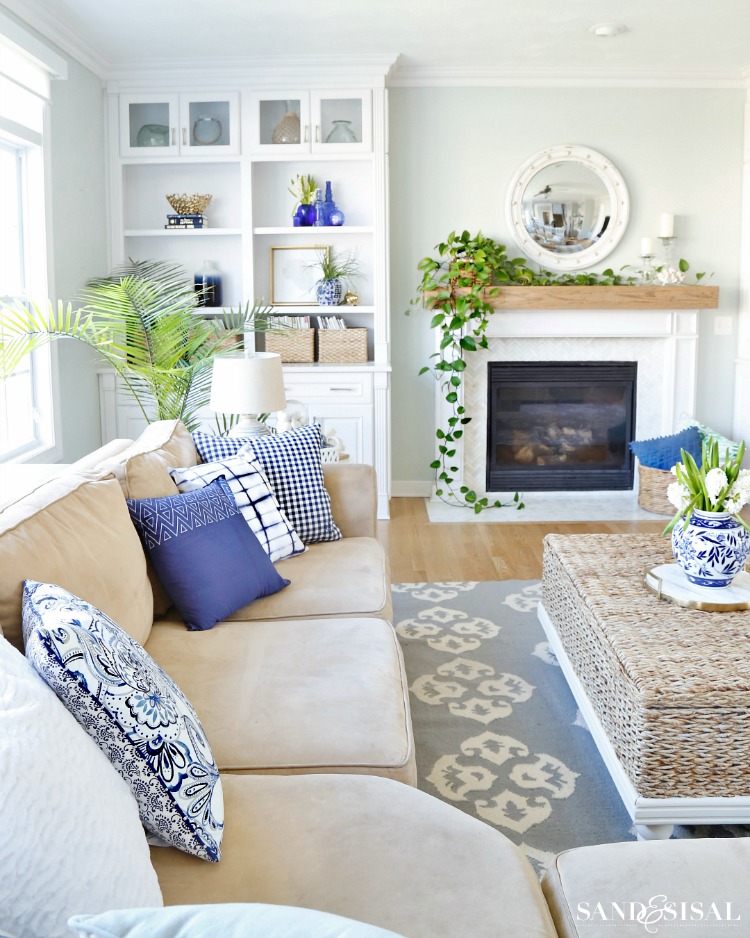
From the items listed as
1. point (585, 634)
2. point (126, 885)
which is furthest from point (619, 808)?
point (126, 885)

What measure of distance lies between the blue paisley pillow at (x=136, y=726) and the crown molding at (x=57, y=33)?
3.36 m

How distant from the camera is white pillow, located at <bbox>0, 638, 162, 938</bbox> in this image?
920 millimetres

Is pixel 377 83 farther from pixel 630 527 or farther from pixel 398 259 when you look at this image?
pixel 630 527

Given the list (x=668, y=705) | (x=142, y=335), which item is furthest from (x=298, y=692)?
(x=142, y=335)

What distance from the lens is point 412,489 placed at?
18.7 feet

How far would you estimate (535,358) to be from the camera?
546 cm

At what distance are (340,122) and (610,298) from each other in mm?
1798

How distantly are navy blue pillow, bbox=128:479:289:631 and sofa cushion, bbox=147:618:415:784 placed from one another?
0.22 ft

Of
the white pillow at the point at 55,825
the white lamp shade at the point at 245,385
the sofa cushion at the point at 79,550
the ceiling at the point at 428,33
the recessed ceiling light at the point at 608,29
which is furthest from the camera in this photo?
the recessed ceiling light at the point at 608,29

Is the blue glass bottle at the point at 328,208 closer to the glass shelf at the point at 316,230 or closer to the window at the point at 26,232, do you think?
the glass shelf at the point at 316,230

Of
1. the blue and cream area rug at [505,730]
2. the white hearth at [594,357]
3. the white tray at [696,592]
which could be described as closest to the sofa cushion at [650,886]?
the blue and cream area rug at [505,730]

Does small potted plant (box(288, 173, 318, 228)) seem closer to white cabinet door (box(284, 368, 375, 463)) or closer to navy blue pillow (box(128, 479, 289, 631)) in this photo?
white cabinet door (box(284, 368, 375, 463))

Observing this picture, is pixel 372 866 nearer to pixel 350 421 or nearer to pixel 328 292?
pixel 350 421

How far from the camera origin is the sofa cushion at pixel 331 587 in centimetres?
245
